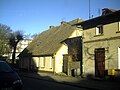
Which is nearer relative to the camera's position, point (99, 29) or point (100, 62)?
point (100, 62)

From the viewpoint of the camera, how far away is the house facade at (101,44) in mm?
22953

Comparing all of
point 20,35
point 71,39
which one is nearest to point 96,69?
point 71,39

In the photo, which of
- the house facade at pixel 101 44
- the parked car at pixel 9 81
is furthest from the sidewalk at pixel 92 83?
the parked car at pixel 9 81

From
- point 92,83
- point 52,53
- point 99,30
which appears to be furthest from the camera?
point 52,53

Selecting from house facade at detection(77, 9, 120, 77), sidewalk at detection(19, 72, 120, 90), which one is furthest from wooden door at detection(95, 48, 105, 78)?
sidewalk at detection(19, 72, 120, 90)

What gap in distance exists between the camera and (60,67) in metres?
34.2

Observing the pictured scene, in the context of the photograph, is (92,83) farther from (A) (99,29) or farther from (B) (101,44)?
(A) (99,29)

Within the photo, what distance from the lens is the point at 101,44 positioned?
2489cm

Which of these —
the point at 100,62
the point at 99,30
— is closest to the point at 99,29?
the point at 99,30

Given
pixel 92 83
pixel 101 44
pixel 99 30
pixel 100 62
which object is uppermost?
pixel 99 30

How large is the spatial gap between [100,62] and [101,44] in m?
1.78

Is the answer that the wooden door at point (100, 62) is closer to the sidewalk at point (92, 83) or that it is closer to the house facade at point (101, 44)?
the house facade at point (101, 44)

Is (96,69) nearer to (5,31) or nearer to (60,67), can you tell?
(60,67)

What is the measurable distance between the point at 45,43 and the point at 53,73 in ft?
25.9
